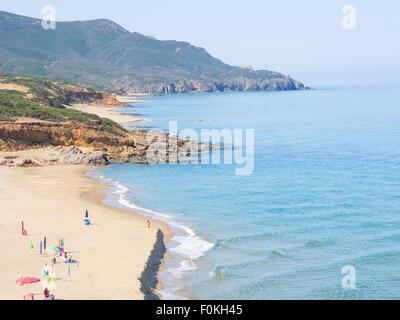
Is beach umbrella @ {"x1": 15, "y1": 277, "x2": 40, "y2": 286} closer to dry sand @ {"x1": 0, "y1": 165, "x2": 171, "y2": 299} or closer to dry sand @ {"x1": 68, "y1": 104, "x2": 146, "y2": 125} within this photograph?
dry sand @ {"x1": 0, "y1": 165, "x2": 171, "y2": 299}

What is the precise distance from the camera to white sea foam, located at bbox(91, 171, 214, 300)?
20984mm

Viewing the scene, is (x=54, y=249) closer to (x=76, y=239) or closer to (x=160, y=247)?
(x=76, y=239)

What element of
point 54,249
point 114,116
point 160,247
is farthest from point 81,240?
point 114,116

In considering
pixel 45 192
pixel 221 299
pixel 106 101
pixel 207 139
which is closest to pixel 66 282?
pixel 221 299

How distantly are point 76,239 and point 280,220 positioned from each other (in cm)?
1285

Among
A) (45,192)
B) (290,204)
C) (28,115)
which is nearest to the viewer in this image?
(290,204)

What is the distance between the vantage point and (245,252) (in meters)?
25.1

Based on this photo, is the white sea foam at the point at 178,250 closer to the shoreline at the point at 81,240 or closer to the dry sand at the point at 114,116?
the shoreline at the point at 81,240

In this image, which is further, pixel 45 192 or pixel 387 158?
pixel 387 158
